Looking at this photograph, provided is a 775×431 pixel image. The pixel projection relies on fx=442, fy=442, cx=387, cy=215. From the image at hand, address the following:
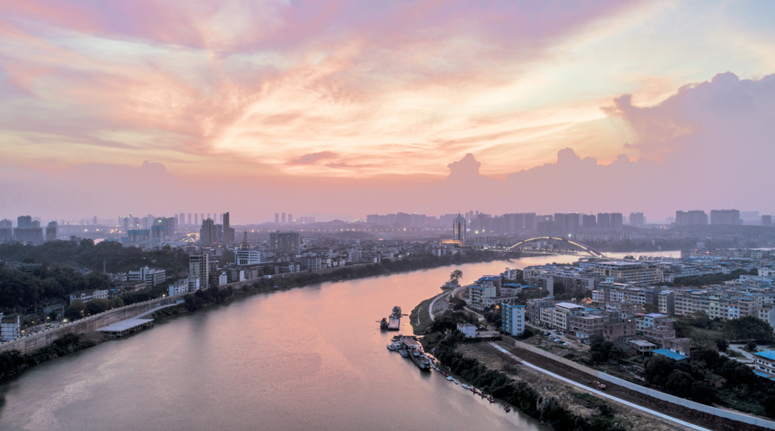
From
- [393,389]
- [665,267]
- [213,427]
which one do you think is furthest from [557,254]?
[213,427]

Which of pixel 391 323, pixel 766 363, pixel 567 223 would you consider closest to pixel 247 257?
pixel 391 323

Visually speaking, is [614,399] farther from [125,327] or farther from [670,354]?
[125,327]

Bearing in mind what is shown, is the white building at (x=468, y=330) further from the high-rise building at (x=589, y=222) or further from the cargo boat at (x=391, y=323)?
the high-rise building at (x=589, y=222)

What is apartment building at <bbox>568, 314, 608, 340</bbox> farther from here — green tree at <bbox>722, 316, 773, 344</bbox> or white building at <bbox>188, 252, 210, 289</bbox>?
white building at <bbox>188, 252, 210, 289</bbox>

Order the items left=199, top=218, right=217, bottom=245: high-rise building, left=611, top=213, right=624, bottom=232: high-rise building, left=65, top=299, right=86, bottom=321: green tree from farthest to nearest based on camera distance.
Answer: left=611, top=213, right=624, bottom=232: high-rise building, left=199, top=218, right=217, bottom=245: high-rise building, left=65, top=299, right=86, bottom=321: green tree

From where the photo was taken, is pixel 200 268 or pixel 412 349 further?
pixel 200 268

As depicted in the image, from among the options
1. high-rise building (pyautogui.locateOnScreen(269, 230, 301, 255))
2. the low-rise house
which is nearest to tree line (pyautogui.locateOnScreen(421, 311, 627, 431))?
the low-rise house
